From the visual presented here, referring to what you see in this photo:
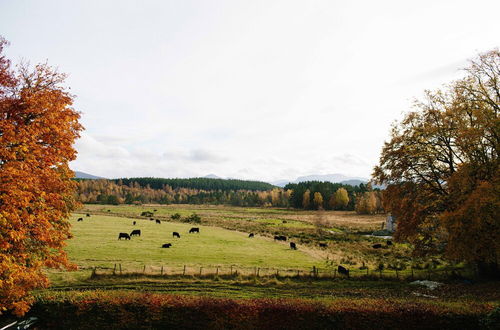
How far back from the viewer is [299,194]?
6905 inches

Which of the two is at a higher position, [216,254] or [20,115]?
[20,115]

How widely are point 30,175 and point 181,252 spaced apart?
31.4m

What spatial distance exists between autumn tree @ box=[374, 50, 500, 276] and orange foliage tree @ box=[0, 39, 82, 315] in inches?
1030

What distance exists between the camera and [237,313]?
1814 cm

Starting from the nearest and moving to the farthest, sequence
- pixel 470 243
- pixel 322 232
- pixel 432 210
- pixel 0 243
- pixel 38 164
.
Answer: pixel 0 243, pixel 38 164, pixel 470 243, pixel 432 210, pixel 322 232

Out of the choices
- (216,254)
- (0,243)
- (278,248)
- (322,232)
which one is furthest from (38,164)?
(322,232)

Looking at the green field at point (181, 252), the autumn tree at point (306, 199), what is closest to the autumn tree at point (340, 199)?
the autumn tree at point (306, 199)

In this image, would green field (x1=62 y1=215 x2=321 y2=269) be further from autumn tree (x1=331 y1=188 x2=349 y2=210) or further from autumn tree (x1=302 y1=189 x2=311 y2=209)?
autumn tree (x1=302 y1=189 x2=311 y2=209)

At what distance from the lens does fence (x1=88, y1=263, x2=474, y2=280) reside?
29844mm

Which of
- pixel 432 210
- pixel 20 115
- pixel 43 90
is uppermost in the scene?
pixel 43 90

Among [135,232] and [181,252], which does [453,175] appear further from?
[135,232]

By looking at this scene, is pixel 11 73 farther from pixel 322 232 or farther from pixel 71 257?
pixel 322 232

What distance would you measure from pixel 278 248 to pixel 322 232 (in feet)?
87.7

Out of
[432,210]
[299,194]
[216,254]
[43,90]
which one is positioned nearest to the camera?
[43,90]
